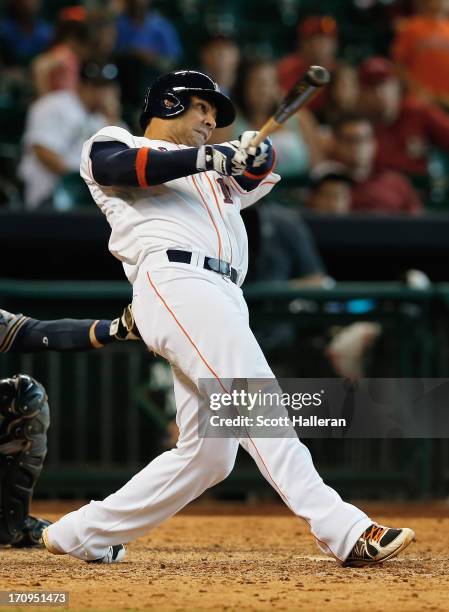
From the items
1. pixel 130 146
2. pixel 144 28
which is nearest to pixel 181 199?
pixel 130 146

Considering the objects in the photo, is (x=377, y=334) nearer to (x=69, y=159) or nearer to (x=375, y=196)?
(x=375, y=196)

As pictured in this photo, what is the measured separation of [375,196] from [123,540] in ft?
15.2

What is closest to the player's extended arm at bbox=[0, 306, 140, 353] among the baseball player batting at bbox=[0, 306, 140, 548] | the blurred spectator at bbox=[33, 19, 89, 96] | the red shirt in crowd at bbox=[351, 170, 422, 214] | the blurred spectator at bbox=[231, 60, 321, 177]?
the baseball player batting at bbox=[0, 306, 140, 548]

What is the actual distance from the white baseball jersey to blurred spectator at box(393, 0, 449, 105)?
18.1 ft

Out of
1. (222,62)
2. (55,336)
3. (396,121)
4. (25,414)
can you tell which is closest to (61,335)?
(55,336)

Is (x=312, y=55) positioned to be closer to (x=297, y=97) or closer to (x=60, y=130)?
(x=60, y=130)

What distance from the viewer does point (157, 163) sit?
3.81 metres

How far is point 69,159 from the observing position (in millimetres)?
8039

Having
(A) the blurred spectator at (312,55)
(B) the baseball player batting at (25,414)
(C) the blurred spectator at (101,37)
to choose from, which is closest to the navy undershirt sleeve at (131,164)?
(B) the baseball player batting at (25,414)

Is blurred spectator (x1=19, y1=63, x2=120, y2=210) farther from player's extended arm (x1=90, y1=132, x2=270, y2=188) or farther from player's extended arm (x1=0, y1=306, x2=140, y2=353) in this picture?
player's extended arm (x1=90, y1=132, x2=270, y2=188)

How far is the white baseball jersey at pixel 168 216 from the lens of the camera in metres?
3.97

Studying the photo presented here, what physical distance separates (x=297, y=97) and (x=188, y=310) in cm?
76

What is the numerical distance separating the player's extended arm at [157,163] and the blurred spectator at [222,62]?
4.79 m

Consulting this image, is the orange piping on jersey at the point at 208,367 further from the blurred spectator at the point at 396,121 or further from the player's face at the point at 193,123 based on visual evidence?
the blurred spectator at the point at 396,121
